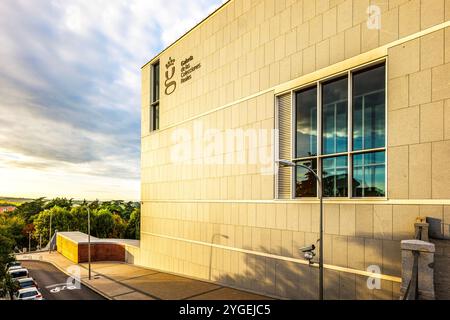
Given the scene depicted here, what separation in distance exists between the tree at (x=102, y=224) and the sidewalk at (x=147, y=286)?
126 ft

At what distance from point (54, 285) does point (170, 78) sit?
72.1 ft

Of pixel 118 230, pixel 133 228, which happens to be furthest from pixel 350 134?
pixel 133 228

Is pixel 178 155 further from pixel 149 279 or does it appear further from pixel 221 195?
pixel 149 279

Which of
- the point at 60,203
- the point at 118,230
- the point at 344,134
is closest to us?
the point at 344,134

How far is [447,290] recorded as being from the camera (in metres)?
11.2

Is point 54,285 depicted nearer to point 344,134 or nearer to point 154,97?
point 154,97

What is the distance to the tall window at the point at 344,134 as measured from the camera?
1492cm

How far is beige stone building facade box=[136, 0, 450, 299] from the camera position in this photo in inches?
524

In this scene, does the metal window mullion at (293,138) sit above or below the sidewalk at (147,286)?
above

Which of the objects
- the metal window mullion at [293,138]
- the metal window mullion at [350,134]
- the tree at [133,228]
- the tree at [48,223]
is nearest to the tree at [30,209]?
the tree at [48,223]

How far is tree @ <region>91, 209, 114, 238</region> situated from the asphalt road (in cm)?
3172

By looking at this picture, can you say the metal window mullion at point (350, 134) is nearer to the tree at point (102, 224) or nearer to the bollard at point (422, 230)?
the bollard at point (422, 230)

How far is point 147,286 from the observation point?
24172 millimetres
